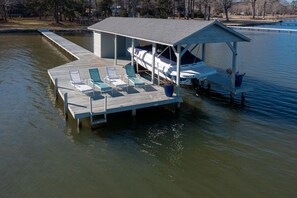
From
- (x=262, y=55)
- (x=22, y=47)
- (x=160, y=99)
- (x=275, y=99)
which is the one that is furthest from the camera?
(x=22, y=47)

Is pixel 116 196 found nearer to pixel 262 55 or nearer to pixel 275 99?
pixel 275 99

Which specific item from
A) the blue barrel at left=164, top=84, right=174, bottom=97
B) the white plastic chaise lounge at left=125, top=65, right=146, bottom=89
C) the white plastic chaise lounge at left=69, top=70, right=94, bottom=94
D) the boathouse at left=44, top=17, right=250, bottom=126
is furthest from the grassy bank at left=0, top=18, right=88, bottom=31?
the blue barrel at left=164, top=84, right=174, bottom=97

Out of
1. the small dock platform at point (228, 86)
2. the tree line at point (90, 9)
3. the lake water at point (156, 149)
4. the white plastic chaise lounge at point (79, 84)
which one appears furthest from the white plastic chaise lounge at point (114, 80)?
the tree line at point (90, 9)

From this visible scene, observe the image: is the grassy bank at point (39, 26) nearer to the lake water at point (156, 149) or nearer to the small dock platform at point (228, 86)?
the lake water at point (156, 149)

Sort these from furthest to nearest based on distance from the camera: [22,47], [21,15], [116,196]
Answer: [21,15] → [22,47] → [116,196]

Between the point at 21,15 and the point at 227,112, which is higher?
the point at 21,15

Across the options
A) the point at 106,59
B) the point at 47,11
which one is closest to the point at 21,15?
the point at 47,11

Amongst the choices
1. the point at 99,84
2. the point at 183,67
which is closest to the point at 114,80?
the point at 99,84

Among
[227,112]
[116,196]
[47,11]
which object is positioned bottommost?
[116,196]

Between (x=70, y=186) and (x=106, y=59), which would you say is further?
(x=106, y=59)
